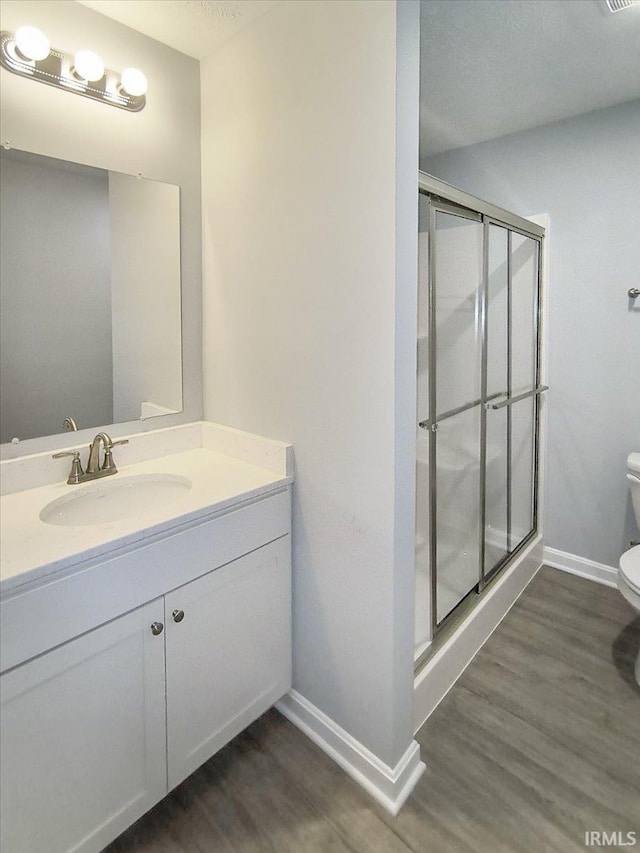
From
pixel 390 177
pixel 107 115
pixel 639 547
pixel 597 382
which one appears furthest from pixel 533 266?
pixel 107 115

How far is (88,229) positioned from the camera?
63.2 inches

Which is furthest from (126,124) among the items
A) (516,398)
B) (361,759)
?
(361,759)

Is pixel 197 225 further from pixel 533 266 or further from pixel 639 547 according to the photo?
pixel 639 547

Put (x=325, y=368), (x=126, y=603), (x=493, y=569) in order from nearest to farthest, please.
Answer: (x=126, y=603)
(x=325, y=368)
(x=493, y=569)

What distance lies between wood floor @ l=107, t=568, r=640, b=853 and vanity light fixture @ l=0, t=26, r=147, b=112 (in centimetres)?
213

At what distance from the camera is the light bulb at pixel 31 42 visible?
1.32 m

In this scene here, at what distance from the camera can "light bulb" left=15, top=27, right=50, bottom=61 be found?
1324mm

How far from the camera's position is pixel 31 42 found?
1.33 meters

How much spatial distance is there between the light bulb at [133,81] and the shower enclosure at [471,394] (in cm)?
95

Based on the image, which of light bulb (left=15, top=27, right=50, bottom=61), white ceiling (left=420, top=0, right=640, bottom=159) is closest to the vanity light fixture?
light bulb (left=15, top=27, right=50, bottom=61)

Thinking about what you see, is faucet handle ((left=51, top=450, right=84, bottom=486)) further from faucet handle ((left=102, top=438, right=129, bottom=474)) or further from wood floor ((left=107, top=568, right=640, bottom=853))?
wood floor ((left=107, top=568, right=640, bottom=853))

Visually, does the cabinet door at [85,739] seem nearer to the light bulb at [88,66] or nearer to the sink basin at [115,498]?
the sink basin at [115,498]

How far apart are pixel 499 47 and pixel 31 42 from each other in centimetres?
152

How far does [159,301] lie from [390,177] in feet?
3.23
